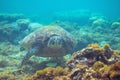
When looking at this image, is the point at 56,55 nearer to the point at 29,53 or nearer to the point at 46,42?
the point at 46,42

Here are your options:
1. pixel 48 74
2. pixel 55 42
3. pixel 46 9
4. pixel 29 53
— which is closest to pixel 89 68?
pixel 48 74

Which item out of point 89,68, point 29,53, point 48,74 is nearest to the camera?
point 89,68

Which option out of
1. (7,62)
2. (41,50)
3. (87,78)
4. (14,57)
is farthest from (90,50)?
(14,57)

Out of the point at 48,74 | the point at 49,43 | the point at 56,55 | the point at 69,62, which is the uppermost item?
the point at 49,43

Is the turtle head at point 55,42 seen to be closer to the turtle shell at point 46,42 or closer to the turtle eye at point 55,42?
the turtle eye at point 55,42

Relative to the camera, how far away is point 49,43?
9547mm

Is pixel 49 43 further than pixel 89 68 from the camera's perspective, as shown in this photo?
Yes

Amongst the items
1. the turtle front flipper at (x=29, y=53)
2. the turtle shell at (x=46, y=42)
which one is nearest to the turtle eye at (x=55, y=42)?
the turtle shell at (x=46, y=42)

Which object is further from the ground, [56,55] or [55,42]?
[55,42]

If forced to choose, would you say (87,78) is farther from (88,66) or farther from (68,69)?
(68,69)

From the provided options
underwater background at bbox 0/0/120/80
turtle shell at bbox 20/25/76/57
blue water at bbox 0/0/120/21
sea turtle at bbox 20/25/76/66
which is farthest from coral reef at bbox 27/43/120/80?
blue water at bbox 0/0/120/21

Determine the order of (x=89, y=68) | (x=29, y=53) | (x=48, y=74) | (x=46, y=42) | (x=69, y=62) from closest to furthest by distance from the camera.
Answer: (x=89, y=68) → (x=48, y=74) → (x=69, y=62) → (x=29, y=53) → (x=46, y=42)

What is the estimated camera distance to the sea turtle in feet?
31.3

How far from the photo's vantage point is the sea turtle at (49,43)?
9528 mm
